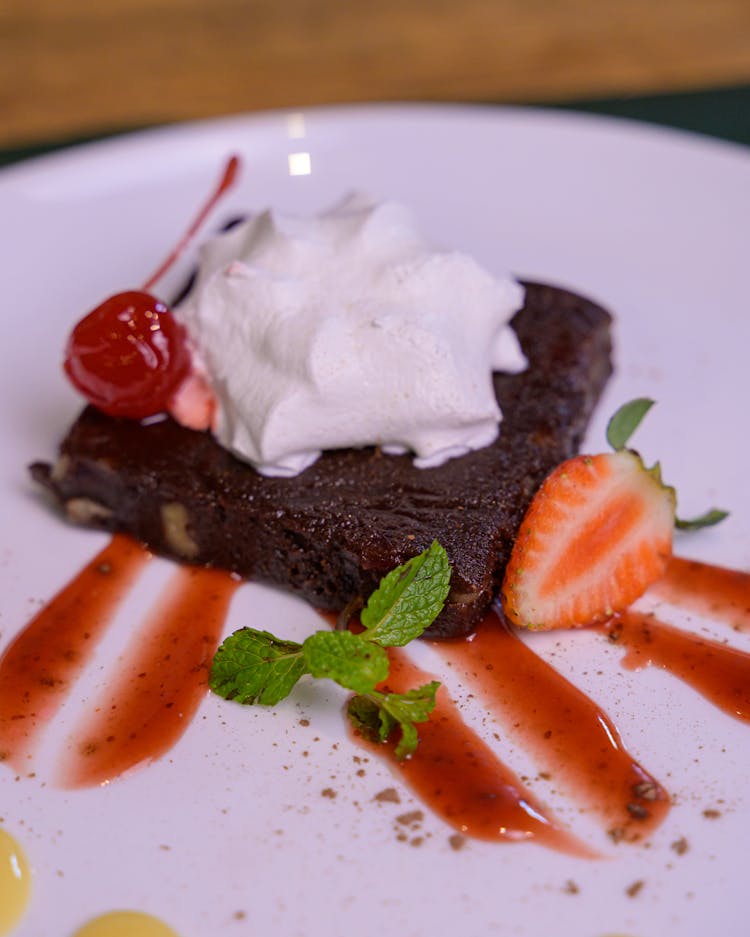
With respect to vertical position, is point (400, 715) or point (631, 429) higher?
point (631, 429)

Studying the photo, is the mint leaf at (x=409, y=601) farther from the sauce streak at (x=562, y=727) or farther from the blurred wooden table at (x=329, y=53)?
the blurred wooden table at (x=329, y=53)

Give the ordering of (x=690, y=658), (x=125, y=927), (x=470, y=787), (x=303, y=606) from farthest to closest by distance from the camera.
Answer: (x=303, y=606) < (x=690, y=658) < (x=470, y=787) < (x=125, y=927)

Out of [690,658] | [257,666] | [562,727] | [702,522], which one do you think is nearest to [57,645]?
[257,666]

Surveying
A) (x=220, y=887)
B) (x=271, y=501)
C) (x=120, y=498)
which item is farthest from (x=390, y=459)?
(x=220, y=887)

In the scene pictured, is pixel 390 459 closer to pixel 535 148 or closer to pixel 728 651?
pixel 728 651

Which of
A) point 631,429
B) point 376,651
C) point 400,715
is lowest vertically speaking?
point 400,715

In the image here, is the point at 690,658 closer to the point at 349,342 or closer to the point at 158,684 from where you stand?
the point at 349,342

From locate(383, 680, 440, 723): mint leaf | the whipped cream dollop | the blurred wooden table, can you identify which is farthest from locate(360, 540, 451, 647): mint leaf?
the blurred wooden table

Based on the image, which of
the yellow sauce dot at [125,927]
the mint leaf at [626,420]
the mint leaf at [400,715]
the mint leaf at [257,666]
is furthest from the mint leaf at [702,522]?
the yellow sauce dot at [125,927]
